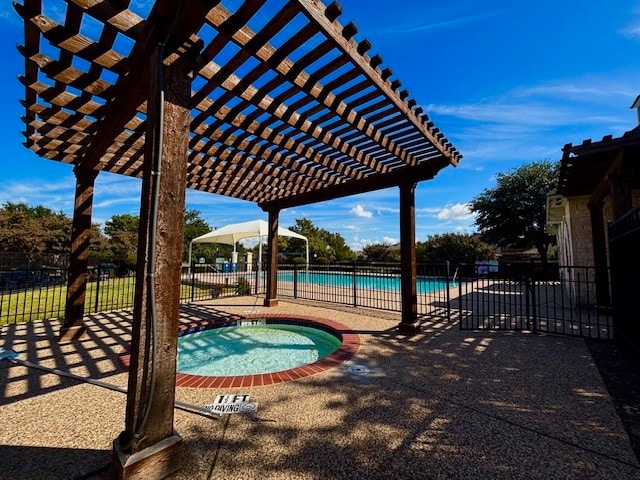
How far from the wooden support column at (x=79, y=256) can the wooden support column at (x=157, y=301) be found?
4.20 metres

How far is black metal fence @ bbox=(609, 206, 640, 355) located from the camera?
136 inches

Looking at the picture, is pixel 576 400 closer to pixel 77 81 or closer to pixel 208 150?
pixel 208 150

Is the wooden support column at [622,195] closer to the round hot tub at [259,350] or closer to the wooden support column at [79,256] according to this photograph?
the round hot tub at [259,350]

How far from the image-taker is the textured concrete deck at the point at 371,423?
190cm

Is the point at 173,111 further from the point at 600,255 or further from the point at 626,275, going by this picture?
the point at 600,255

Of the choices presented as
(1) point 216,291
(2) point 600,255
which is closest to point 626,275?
(2) point 600,255

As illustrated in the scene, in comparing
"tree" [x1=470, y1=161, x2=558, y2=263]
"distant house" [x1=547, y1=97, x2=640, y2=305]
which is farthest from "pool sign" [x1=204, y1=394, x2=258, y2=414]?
"tree" [x1=470, y1=161, x2=558, y2=263]

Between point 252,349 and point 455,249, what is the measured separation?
21785 millimetres

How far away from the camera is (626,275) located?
388 centimetres

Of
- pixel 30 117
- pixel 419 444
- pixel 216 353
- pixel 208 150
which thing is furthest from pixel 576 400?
pixel 30 117

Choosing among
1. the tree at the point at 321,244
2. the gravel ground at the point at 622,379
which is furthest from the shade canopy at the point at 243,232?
the tree at the point at 321,244

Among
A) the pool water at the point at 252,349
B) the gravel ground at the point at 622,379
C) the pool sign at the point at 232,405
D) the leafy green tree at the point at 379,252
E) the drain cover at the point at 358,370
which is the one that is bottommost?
the pool water at the point at 252,349

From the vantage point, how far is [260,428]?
2.37 metres

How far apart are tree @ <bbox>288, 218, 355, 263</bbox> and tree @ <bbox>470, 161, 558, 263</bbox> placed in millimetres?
14971
